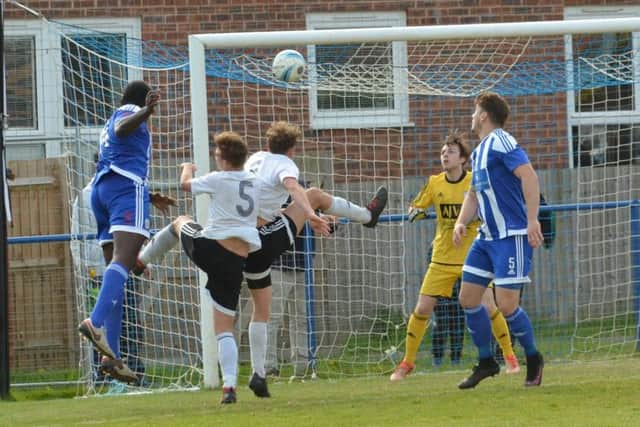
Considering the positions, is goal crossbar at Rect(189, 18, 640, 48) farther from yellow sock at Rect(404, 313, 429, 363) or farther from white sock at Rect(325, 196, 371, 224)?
yellow sock at Rect(404, 313, 429, 363)

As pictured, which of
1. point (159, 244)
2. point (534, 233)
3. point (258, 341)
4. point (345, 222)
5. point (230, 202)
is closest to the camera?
point (534, 233)

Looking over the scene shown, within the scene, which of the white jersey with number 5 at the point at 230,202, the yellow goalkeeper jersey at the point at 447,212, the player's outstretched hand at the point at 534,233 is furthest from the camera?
the yellow goalkeeper jersey at the point at 447,212

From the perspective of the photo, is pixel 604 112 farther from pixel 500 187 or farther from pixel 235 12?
pixel 500 187

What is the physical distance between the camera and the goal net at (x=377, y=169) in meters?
12.6

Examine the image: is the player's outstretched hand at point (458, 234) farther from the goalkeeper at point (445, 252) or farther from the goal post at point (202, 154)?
the goal post at point (202, 154)

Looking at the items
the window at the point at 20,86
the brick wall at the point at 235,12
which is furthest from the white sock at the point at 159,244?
the brick wall at the point at 235,12

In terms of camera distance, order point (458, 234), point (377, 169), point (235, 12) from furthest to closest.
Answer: point (235, 12) < point (377, 169) < point (458, 234)

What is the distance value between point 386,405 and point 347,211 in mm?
2089

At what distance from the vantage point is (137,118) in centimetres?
924

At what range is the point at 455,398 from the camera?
8766mm

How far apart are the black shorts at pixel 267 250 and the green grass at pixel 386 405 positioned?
2.78 feet

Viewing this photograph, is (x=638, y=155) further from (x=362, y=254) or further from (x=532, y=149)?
(x=362, y=254)

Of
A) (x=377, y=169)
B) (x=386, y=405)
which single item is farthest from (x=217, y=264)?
(x=377, y=169)

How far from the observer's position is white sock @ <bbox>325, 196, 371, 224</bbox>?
33.5 ft
